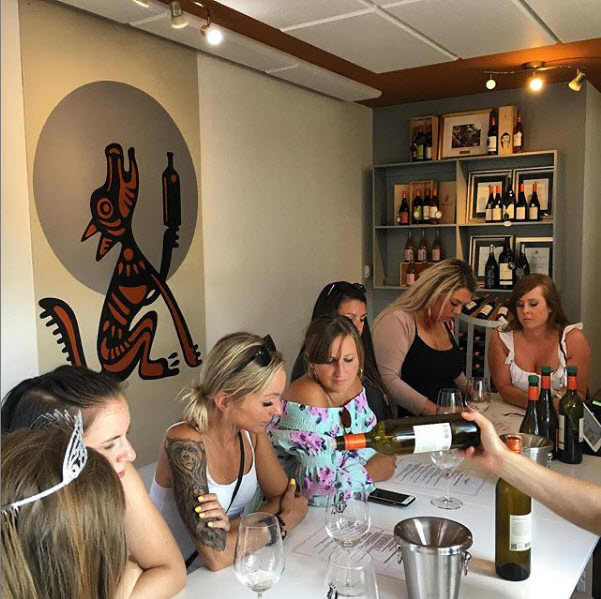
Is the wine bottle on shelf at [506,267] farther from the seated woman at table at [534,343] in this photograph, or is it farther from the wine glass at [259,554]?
the wine glass at [259,554]

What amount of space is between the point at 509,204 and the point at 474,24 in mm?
1798

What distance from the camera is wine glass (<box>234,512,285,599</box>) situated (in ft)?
3.77

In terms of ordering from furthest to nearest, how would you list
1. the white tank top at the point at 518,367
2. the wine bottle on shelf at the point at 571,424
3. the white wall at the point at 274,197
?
the white wall at the point at 274,197
the white tank top at the point at 518,367
the wine bottle on shelf at the point at 571,424

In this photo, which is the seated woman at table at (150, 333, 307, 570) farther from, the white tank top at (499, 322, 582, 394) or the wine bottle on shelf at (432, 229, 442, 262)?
the wine bottle on shelf at (432, 229, 442, 262)

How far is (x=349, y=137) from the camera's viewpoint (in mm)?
4664

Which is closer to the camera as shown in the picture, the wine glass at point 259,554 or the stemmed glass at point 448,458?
the wine glass at point 259,554

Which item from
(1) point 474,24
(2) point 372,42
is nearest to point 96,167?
(2) point 372,42

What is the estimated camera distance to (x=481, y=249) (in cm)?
458

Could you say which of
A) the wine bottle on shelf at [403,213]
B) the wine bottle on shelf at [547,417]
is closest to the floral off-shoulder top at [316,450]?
the wine bottle on shelf at [547,417]

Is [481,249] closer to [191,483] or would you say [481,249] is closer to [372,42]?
[372,42]

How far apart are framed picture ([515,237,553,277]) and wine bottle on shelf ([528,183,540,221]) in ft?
0.62

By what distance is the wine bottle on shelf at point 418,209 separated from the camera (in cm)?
467

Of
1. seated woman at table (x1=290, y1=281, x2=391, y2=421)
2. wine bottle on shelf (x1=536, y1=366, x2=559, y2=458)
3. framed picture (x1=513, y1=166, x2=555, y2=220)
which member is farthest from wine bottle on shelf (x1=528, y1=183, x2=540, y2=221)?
wine bottle on shelf (x1=536, y1=366, x2=559, y2=458)

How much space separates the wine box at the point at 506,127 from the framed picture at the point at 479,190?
0.64 feet
